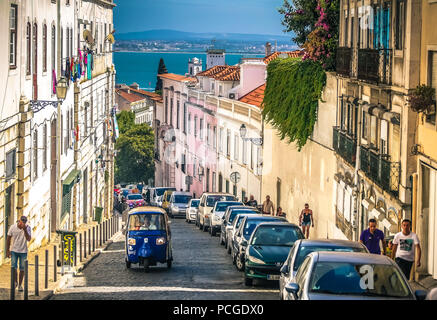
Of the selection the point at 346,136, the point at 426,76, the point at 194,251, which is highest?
the point at 426,76

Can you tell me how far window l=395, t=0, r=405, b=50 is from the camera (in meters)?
24.0

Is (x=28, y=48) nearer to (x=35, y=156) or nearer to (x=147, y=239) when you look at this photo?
(x=35, y=156)

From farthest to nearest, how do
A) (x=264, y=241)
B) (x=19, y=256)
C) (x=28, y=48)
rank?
(x=28, y=48), (x=264, y=241), (x=19, y=256)

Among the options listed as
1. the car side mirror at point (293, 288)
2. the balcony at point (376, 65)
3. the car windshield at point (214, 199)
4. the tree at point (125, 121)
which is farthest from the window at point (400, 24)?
the tree at point (125, 121)

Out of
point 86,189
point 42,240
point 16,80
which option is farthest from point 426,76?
point 86,189

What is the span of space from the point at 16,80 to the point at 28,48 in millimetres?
2945

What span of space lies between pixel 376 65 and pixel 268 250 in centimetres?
744

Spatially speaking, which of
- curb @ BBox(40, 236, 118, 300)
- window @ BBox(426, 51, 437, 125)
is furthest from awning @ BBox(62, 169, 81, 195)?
window @ BBox(426, 51, 437, 125)

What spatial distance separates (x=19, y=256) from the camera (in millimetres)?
19156

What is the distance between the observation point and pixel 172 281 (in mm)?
22500
